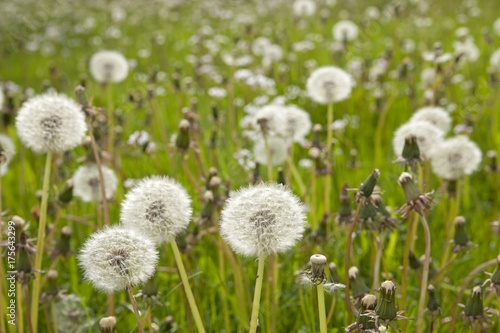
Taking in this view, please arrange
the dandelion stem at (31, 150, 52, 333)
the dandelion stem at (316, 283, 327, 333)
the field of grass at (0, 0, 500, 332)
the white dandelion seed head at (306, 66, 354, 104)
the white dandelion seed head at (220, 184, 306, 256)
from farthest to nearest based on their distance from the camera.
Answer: the white dandelion seed head at (306, 66, 354, 104)
the field of grass at (0, 0, 500, 332)
the dandelion stem at (31, 150, 52, 333)
the white dandelion seed head at (220, 184, 306, 256)
the dandelion stem at (316, 283, 327, 333)

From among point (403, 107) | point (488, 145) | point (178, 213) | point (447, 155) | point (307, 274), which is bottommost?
point (307, 274)

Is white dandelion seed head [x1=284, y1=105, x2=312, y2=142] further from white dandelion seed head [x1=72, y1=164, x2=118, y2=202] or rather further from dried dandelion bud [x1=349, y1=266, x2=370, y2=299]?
dried dandelion bud [x1=349, y1=266, x2=370, y2=299]

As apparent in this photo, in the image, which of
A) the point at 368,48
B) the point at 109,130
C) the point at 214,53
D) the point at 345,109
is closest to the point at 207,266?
the point at 109,130

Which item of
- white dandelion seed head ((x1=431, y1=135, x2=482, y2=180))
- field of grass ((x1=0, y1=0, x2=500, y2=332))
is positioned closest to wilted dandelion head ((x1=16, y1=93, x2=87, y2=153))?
field of grass ((x1=0, y1=0, x2=500, y2=332))

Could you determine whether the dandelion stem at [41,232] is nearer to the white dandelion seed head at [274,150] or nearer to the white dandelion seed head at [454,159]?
the white dandelion seed head at [274,150]

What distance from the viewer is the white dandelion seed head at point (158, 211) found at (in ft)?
5.74

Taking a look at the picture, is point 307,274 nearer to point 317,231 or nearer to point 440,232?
point 317,231

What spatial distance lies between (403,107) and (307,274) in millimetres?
3835

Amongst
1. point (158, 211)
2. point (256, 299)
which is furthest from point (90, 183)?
point (256, 299)

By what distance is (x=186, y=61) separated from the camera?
7293 millimetres

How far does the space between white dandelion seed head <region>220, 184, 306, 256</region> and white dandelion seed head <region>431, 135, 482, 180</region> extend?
127 cm

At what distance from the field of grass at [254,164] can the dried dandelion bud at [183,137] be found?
0.04 ft

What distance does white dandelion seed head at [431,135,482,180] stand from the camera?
2701 mm

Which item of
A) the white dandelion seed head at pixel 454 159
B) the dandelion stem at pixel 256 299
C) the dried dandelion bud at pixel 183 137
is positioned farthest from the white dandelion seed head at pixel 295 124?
the dandelion stem at pixel 256 299
